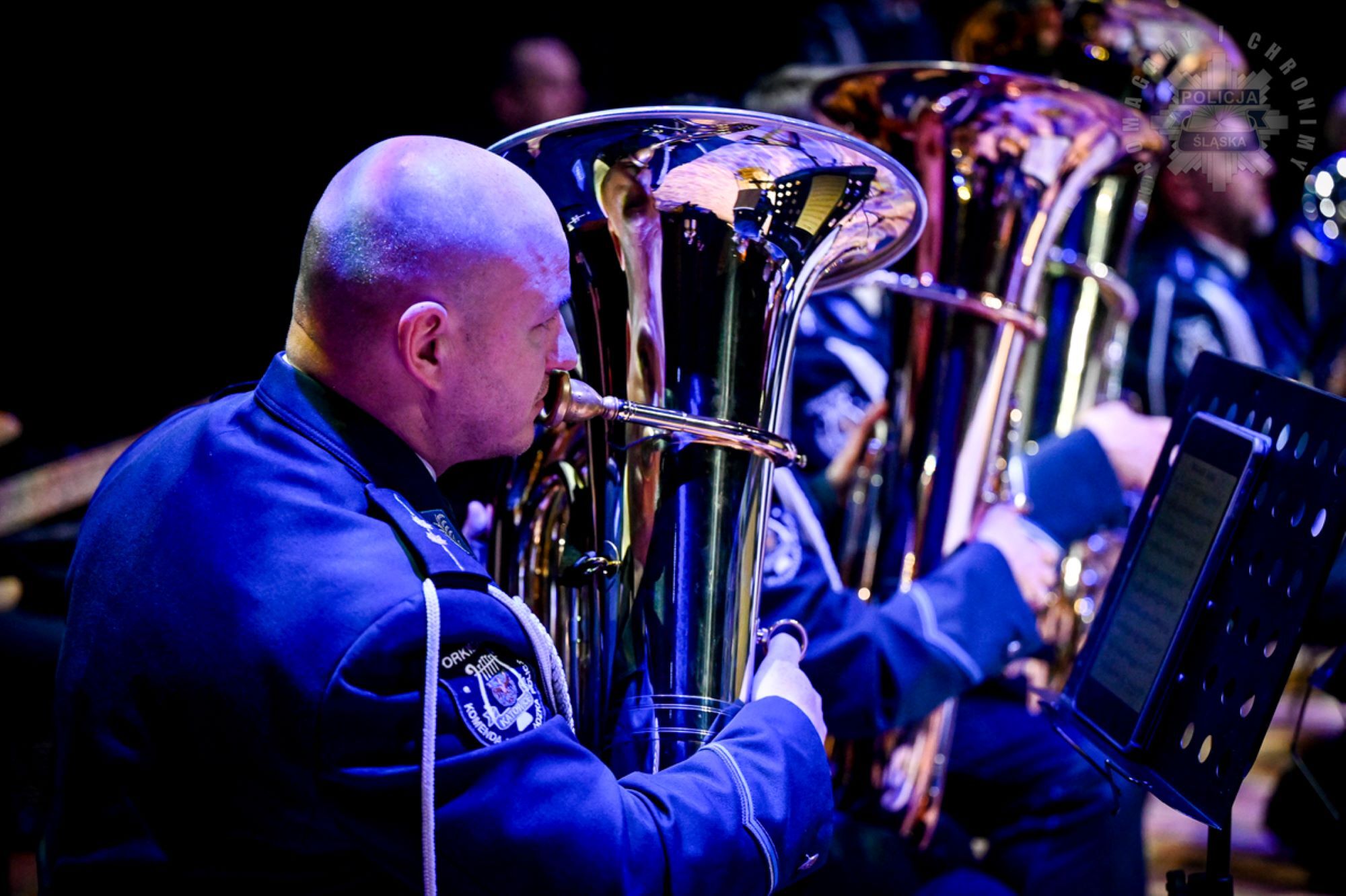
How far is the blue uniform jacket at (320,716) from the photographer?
36.5 inches

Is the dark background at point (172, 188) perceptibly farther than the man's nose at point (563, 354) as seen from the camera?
Yes

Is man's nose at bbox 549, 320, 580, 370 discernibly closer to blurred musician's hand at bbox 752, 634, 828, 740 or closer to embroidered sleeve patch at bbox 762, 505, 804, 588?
blurred musician's hand at bbox 752, 634, 828, 740

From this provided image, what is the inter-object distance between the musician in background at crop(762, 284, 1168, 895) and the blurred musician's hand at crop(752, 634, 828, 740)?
286 mm

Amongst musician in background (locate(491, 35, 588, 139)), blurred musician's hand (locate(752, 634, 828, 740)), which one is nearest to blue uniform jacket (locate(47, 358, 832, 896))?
blurred musician's hand (locate(752, 634, 828, 740))

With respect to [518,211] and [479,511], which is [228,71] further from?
[518,211]

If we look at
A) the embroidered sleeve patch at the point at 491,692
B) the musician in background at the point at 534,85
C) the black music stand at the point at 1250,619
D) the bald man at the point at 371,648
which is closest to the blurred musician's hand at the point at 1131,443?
the black music stand at the point at 1250,619

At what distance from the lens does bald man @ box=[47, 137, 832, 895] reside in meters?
0.93

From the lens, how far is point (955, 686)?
A: 1.68 metres

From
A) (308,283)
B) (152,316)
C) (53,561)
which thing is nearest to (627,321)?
(308,283)

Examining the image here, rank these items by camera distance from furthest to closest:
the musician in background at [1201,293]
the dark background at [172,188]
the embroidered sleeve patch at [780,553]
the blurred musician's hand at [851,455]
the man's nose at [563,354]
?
the musician in background at [1201,293] → the dark background at [172,188] → the blurred musician's hand at [851,455] → the embroidered sleeve patch at [780,553] → the man's nose at [563,354]

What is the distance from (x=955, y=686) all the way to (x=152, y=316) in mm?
2337

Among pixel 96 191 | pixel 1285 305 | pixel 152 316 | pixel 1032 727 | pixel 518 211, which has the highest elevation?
pixel 518 211

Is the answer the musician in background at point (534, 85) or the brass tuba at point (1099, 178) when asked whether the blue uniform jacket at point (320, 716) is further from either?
the musician in background at point (534, 85)

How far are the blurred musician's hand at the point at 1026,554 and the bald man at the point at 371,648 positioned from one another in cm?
65
